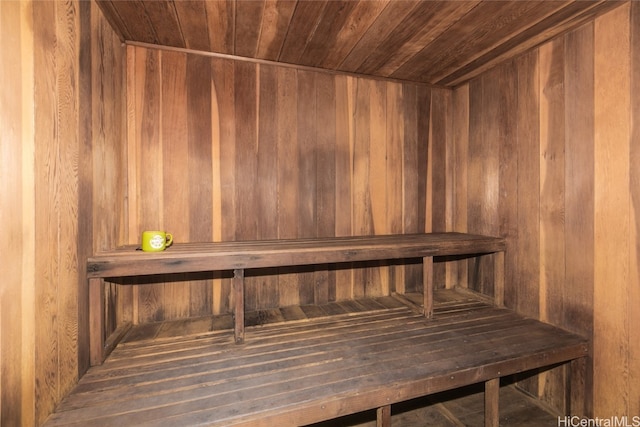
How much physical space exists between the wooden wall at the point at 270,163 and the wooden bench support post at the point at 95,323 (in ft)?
1.70

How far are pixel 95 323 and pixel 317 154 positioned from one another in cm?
171

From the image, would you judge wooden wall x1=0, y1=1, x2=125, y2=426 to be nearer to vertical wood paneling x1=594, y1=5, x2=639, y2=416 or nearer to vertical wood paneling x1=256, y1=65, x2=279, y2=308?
vertical wood paneling x1=256, y1=65, x2=279, y2=308

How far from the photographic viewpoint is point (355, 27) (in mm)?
1656

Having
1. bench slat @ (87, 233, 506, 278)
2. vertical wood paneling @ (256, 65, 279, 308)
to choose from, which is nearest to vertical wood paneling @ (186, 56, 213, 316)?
bench slat @ (87, 233, 506, 278)

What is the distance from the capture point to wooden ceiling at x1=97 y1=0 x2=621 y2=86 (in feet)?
4.79

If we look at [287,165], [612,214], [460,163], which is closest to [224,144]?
[287,165]

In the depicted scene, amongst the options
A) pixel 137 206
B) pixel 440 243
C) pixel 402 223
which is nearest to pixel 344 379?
pixel 440 243

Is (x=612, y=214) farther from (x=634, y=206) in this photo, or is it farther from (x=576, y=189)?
(x=576, y=189)

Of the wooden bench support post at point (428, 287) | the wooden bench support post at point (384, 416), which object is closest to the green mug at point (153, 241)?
the wooden bench support post at point (384, 416)

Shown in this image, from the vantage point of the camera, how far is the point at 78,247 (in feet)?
4.15

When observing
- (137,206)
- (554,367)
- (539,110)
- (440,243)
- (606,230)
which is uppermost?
(539,110)

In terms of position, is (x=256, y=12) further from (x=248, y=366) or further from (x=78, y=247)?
(x=248, y=366)

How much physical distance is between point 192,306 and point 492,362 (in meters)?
1.88

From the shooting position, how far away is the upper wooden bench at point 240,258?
1347 mm
